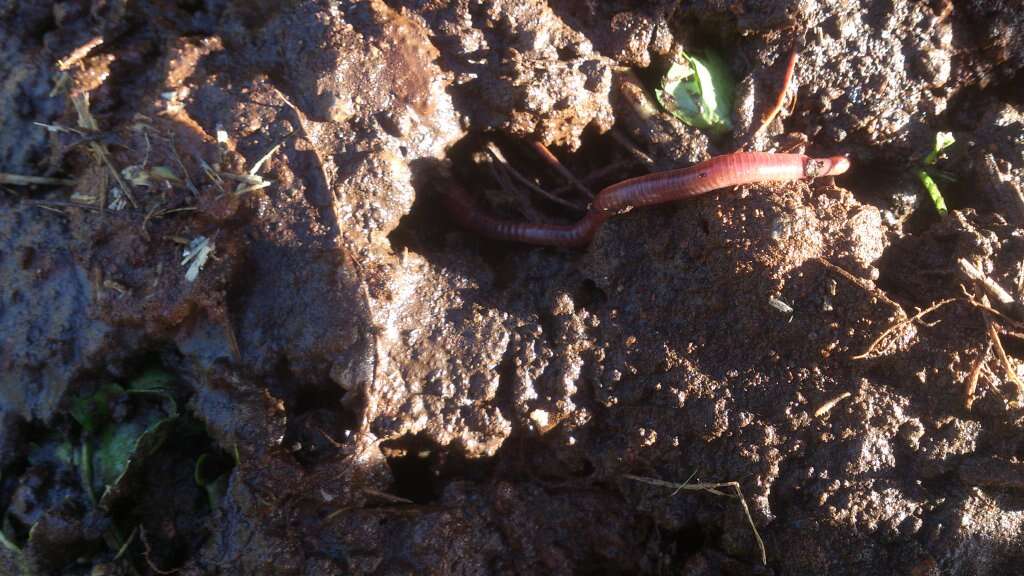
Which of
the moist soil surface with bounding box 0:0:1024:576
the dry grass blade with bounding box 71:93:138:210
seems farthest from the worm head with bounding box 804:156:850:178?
the dry grass blade with bounding box 71:93:138:210

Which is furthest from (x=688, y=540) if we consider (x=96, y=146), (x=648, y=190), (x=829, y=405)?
(x=96, y=146)

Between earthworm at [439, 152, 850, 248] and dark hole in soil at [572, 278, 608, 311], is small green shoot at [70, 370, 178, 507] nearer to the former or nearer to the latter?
earthworm at [439, 152, 850, 248]

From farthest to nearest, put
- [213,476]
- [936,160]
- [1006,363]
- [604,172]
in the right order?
[604,172] → [936,160] → [213,476] → [1006,363]

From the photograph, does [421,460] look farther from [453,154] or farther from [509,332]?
[453,154]

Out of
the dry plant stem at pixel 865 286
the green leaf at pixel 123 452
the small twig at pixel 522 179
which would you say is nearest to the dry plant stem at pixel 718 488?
the dry plant stem at pixel 865 286

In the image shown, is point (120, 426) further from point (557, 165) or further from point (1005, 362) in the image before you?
point (1005, 362)

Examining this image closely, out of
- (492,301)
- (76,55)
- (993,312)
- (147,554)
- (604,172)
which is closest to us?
(993,312)

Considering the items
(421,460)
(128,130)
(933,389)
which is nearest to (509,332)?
(421,460)
